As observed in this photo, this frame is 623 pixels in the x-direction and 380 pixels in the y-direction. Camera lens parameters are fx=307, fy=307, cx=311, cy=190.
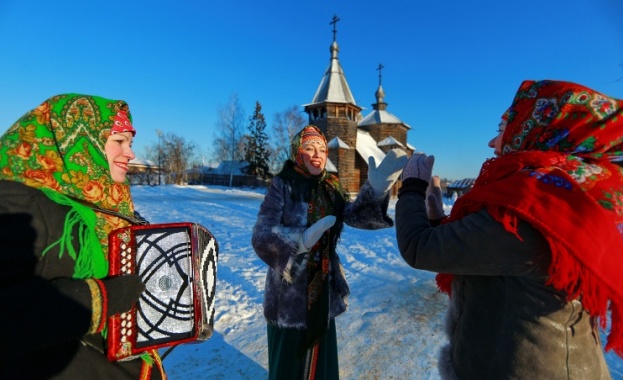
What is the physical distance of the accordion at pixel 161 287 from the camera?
1.27 metres

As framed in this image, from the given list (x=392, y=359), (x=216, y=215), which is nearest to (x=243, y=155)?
(x=216, y=215)

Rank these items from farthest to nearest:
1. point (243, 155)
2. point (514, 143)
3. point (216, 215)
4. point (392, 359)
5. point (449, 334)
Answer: point (243, 155)
point (216, 215)
point (392, 359)
point (449, 334)
point (514, 143)

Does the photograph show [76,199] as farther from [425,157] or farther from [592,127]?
[592,127]

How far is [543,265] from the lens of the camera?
104cm

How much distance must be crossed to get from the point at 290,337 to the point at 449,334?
1.08m

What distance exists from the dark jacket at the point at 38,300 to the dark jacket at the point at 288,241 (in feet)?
3.28

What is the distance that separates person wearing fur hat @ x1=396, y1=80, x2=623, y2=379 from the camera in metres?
0.97

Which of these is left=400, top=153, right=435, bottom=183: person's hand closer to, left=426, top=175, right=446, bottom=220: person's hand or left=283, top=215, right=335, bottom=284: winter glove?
left=426, top=175, right=446, bottom=220: person's hand

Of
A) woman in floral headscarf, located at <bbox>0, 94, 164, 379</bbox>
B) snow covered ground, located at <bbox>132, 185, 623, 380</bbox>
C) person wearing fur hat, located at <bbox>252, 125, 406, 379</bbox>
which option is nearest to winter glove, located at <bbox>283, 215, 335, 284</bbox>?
person wearing fur hat, located at <bbox>252, 125, 406, 379</bbox>

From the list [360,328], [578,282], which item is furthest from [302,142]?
[360,328]

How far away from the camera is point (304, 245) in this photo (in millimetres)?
1938

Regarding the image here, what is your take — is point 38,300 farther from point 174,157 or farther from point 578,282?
point 174,157

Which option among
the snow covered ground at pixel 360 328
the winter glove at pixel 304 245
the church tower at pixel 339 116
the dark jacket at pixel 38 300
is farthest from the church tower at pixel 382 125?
the dark jacket at pixel 38 300

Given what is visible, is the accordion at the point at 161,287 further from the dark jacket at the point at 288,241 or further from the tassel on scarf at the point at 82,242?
the dark jacket at the point at 288,241
